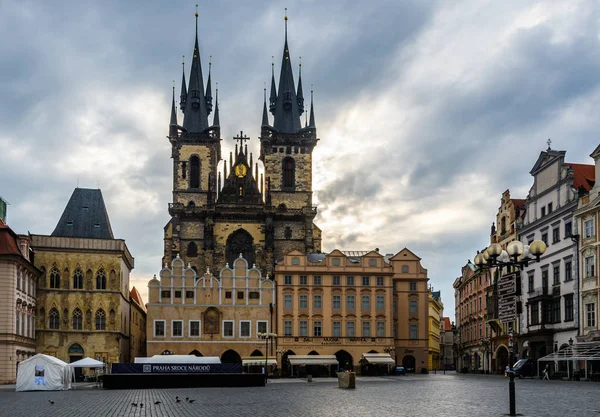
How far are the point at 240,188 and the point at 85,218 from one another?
1146 inches

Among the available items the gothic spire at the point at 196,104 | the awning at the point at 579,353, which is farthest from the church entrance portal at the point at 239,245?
the awning at the point at 579,353

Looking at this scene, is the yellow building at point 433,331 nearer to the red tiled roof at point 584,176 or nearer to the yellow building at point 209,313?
the yellow building at point 209,313

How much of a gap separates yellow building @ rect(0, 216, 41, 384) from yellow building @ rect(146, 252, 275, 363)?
1675 cm

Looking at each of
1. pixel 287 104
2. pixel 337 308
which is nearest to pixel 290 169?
pixel 287 104

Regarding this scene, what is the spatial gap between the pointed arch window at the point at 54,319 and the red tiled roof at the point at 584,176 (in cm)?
4612

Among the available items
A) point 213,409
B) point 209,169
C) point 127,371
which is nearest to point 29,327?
point 127,371

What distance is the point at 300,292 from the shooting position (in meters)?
89.5

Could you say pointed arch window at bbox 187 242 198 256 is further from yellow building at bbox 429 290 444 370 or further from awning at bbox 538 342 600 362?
awning at bbox 538 342 600 362

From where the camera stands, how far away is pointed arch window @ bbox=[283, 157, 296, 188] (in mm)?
110688

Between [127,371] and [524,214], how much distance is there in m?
38.4

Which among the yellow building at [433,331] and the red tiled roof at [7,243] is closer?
the red tiled roof at [7,243]

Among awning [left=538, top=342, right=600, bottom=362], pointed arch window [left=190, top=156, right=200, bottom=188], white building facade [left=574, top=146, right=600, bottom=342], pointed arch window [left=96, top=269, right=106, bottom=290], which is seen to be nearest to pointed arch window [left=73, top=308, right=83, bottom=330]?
pointed arch window [left=96, top=269, right=106, bottom=290]

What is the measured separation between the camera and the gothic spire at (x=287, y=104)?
11406cm

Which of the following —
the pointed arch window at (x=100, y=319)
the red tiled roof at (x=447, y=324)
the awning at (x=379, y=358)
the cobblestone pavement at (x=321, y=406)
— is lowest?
the red tiled roof at (x=447, y=324)
